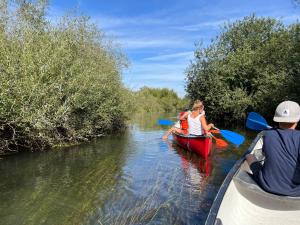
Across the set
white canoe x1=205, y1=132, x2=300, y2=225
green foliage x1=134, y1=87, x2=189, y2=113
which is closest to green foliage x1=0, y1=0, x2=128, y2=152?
white canoe x1=205, y1=132, x2=300, y2=225

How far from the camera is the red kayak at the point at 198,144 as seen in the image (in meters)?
11.6

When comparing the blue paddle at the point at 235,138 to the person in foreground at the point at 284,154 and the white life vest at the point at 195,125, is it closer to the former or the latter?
the white life vest at the point at 195,125

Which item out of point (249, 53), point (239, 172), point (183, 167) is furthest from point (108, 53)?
point (239, 172)

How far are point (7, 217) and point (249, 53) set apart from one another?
1027 inches

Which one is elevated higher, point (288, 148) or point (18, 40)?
point (18, 40)

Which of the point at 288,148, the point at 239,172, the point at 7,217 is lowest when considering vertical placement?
the point at 7,217

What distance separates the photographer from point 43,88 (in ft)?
39.7

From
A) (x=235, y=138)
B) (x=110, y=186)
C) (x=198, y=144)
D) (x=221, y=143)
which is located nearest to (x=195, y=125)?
(x=198, y=144)

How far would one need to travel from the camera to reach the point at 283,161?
4.49 metres

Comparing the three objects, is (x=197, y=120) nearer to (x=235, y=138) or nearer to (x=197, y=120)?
(x=197, y=120)

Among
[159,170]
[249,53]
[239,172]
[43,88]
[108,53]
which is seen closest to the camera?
[239,172]

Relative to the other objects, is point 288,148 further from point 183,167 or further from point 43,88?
point 43,88

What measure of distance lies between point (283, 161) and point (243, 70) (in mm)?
25736

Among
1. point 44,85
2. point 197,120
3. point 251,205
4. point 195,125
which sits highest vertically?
point 44,85
